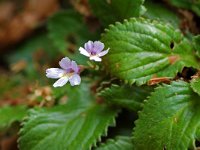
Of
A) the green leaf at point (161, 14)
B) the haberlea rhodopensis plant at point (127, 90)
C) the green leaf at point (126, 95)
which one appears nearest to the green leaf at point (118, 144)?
the haberlea rhodopensis plant at point (127, 90)

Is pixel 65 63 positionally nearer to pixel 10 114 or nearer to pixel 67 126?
pixel 67 126

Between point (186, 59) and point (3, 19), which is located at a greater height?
point (3, 19)

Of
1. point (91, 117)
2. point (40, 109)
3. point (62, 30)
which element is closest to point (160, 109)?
point (91, 117)

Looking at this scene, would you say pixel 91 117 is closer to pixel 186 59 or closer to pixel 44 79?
pixel 186 59

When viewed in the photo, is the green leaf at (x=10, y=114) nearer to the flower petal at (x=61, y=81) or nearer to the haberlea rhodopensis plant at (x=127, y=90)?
the haberlea rhodopensis plant at (x=127, y=90)

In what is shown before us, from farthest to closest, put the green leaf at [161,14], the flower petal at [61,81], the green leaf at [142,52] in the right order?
the green leaf at [161,14] < the green leaf at [142,52] < the flower petal at [61,81]

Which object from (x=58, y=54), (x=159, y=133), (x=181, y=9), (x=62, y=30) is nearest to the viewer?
(x=159, y=133)
